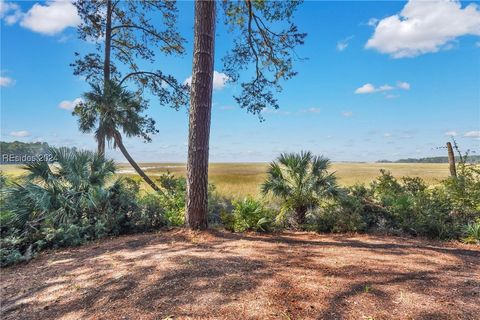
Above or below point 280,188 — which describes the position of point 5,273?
below

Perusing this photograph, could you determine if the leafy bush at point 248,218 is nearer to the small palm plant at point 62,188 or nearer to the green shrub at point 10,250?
the small palm plant at point 62,188

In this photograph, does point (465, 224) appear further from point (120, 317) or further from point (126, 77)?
point (126, 77)

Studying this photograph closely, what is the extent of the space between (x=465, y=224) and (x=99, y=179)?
7639 mm

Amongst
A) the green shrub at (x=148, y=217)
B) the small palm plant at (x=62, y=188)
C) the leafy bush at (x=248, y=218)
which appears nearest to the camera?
the small palm plant at (x=62, y=188)

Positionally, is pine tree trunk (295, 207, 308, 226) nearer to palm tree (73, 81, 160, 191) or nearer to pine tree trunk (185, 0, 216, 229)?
pine tree trunk (185, 0, 216, 229)

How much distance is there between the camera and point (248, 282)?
115 inches

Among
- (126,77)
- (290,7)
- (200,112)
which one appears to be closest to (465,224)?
(200,112)

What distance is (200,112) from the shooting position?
5266 millimetres

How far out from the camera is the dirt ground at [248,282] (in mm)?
2436

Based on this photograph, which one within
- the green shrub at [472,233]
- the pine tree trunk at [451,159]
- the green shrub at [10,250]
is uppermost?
the pine tree trunk at [451,159]

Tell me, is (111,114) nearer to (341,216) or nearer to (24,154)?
(24,154)

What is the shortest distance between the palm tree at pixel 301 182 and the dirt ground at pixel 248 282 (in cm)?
171

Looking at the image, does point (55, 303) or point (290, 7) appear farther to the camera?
point (290, 7)

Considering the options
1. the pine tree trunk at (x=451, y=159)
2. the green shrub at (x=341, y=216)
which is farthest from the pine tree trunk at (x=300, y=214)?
the pine tree trunk at (x=451, y=159)
